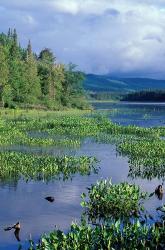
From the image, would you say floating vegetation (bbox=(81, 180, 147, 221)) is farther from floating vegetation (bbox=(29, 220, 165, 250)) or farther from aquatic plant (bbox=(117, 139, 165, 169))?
aquatic plant (bbox=(117, 139, 165, 169))

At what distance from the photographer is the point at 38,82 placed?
124 meters

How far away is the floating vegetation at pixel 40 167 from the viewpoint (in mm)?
31781

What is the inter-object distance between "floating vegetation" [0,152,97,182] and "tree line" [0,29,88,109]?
6936 cm

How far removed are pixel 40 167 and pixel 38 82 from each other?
9161 centimetres

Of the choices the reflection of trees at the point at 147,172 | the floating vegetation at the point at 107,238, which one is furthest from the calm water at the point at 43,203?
the floating vegetation at the point at 107,238


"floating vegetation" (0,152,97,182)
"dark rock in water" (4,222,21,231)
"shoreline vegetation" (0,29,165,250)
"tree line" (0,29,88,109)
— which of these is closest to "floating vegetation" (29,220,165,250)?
"shoreline vegetation" (0,29,165,250)

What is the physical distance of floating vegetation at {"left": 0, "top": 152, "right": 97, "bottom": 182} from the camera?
104ft

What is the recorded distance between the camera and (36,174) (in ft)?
105

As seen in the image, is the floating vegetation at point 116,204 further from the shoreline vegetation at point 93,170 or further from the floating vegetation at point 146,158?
the floating vegetation at point 146,158

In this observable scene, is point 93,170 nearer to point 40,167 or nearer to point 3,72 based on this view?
point 40,167

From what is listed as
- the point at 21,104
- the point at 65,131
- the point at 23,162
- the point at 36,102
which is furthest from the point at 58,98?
the point at 23,162

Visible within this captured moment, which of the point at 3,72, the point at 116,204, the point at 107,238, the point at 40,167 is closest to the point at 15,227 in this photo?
the point at 116,204

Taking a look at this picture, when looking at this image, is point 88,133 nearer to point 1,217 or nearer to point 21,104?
point 1,217

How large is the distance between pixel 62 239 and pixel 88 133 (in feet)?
149
